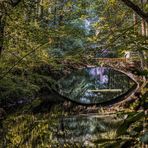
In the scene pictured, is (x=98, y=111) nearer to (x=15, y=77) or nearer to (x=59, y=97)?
(x=59, y=97)

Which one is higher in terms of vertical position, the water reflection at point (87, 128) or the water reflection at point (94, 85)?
the water reflection at point (94, 85)

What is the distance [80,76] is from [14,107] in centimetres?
358

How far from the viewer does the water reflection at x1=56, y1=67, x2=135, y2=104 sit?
1452 centimetres

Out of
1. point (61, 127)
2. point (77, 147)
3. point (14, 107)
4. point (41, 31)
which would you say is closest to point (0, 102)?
point (14, 107)

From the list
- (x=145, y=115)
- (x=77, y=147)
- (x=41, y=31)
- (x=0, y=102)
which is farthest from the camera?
(x=0, y=102)

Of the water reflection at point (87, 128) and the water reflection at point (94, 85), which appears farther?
the water reflection at point (94, 85)

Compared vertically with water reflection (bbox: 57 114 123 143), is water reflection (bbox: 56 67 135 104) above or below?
above

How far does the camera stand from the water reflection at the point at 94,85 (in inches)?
571

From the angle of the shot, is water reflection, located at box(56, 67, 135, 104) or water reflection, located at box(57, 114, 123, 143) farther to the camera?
water reflection, located at box(56, 67, 135, 104)

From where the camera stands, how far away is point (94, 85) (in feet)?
50.5

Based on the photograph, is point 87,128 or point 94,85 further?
point 94,85

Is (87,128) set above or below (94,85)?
below

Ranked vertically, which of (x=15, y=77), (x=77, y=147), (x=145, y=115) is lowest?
(x=77, y=147)

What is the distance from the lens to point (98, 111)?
13133 millimetres
